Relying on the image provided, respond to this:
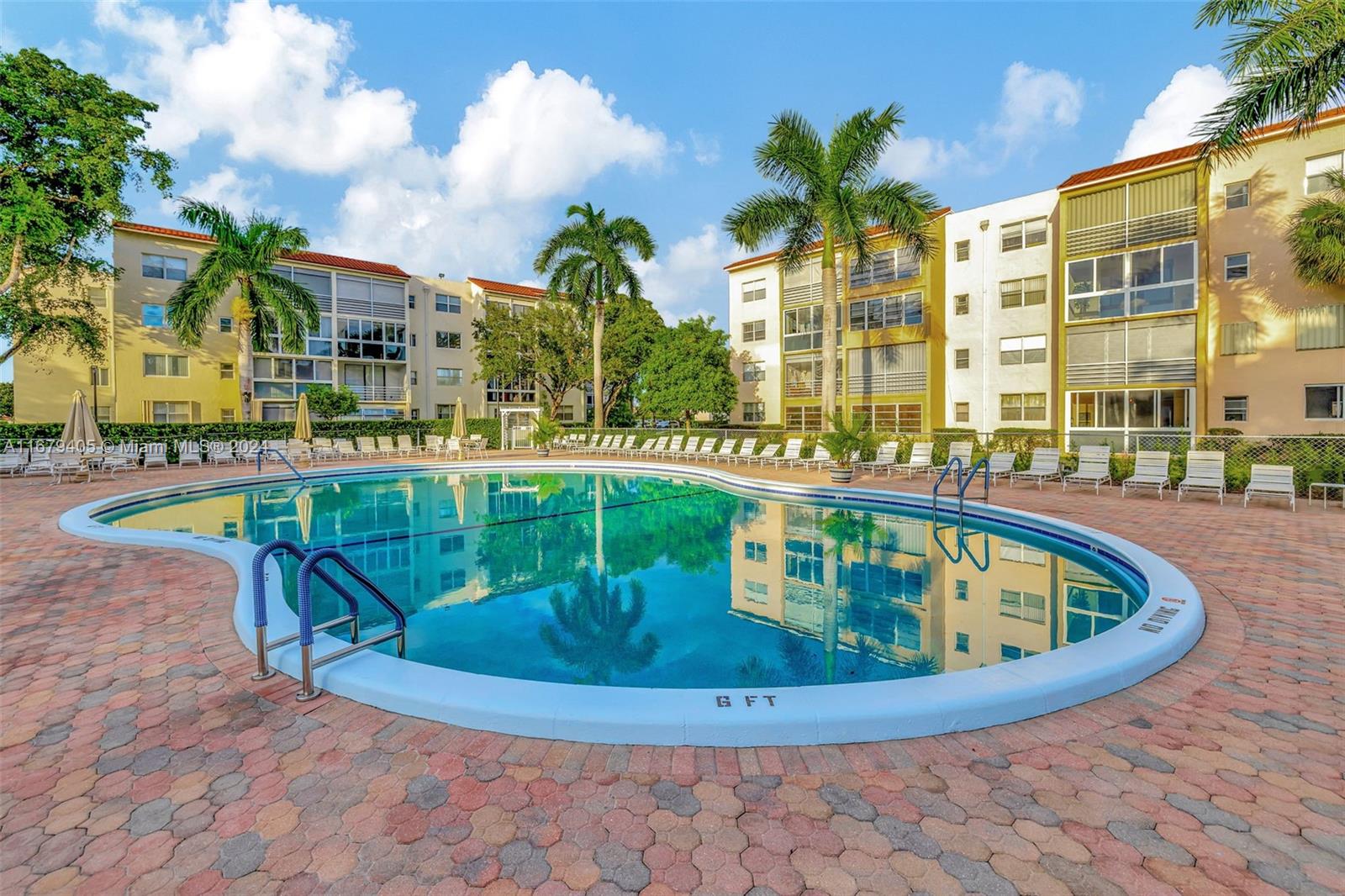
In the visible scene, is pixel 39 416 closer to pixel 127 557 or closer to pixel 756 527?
pixel 127 557

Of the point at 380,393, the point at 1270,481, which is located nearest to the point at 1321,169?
the point at 1270,481

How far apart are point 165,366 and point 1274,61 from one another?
139 feet

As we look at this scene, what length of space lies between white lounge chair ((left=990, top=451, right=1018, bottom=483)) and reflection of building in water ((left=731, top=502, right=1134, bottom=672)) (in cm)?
653

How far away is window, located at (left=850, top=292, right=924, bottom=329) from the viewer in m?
28.1

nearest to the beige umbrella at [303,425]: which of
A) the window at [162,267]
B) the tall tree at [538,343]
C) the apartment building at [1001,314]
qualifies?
the tall tree at [538,343]

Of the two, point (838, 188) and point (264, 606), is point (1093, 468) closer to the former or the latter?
point (838, 188)

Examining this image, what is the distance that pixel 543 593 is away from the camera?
24.3 ft

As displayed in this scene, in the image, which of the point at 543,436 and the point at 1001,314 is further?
the point at 543,436

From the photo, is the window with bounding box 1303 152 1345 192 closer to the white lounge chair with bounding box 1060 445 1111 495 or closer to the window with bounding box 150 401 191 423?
the white lounge chair with bounding box 1060 445 1111 495

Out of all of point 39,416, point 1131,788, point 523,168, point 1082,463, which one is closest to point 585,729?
point 1131,788

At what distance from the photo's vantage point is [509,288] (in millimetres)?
43906

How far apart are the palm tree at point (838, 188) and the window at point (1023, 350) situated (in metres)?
8.52

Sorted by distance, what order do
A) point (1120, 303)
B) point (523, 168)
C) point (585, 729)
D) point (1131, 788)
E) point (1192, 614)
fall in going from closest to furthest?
point (1131, 788), point (585, 729), point (1192, 614), point (1120, 303), point (523, 168)

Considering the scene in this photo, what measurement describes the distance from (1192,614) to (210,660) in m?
7.56
